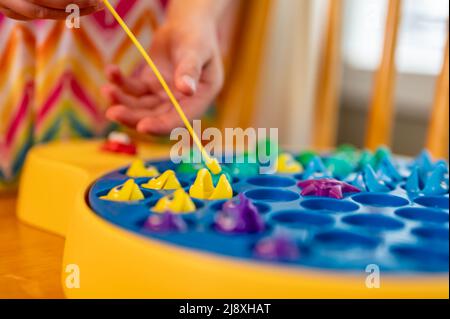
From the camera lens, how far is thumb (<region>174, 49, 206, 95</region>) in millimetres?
672

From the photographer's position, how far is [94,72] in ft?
3.14

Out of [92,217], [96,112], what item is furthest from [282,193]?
[96,112]

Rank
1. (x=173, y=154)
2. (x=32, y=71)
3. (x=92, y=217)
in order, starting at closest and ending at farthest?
1. (x=92, y=217)
2. (x=173, y=154)
3. (x=32, y=71)

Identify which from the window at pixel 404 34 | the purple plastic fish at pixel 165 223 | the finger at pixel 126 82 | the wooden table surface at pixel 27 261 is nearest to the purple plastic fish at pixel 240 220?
the purple plastic fish at pixel 165 223

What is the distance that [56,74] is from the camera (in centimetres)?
91

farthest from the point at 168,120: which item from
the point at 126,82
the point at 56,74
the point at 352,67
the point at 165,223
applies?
the point at 352,67

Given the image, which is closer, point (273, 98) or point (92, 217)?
point (92, 217)

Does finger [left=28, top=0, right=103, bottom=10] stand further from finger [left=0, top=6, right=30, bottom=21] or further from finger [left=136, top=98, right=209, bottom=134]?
finger [left=136, top=98, right=209, bottom=134]

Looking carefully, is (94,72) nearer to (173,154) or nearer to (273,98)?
(173,154)

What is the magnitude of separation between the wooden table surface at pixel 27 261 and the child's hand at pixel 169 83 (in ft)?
0.57

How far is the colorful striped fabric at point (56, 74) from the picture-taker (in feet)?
2.88

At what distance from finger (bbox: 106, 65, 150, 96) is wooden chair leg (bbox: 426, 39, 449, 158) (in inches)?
15.7

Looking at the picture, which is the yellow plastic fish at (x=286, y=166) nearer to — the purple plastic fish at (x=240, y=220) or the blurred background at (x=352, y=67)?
the purple plastic fish at (x=240, y=220)
